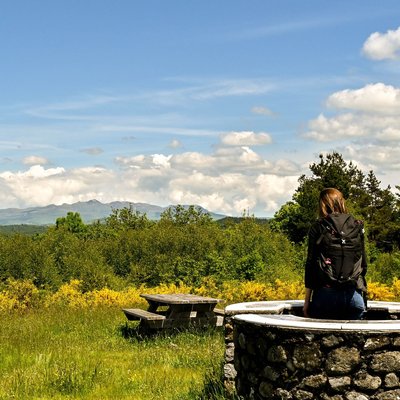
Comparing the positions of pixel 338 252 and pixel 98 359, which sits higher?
pixel 338 252

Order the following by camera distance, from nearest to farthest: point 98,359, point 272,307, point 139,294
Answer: point 272,307
point 98,359
point 139,294

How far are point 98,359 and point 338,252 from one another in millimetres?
4597

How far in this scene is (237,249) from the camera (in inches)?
767

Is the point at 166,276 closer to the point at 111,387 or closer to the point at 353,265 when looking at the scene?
the point at 111,387

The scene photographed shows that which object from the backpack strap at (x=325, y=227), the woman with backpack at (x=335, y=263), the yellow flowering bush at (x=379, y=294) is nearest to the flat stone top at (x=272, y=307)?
the woman with backpack at (x=335, y=263)

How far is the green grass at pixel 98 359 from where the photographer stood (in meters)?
7.25

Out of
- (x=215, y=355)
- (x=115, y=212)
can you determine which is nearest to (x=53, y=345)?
(x=215, y=355)

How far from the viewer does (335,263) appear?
5664mm

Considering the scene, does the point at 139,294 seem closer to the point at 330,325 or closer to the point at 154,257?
the point at 154,257

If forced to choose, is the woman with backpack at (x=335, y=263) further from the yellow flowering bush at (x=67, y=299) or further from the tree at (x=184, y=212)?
the tree at (x=184, y=212)

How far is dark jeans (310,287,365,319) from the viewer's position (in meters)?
5.74

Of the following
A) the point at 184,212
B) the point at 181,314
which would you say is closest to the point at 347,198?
the point at 184,212

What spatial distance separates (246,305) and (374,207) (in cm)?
4359

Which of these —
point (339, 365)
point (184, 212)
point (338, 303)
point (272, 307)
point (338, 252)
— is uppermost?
point (184, 212)
